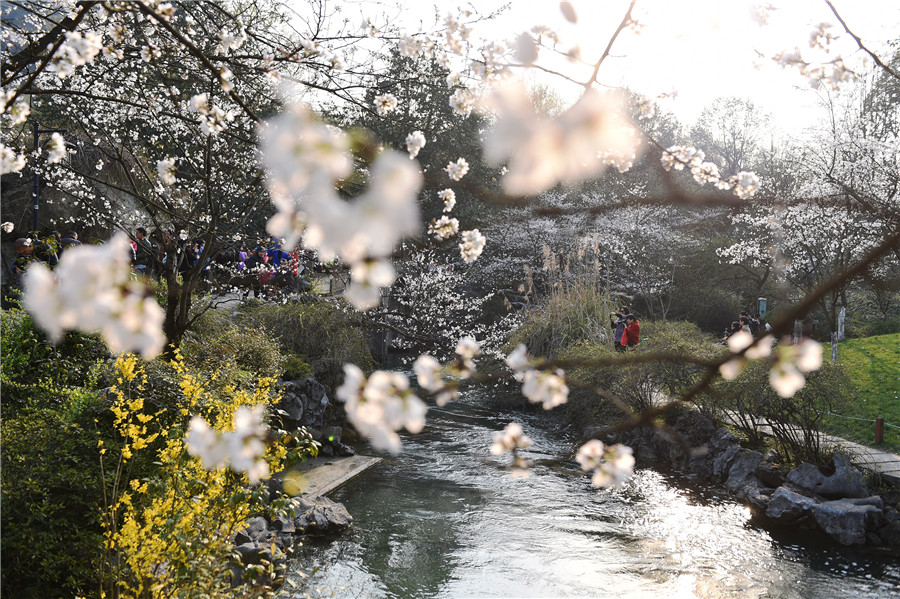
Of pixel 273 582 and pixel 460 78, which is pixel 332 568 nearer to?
pixel 273 582

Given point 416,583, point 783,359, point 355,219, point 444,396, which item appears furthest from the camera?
point 416,583

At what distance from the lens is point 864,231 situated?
10.4 meters

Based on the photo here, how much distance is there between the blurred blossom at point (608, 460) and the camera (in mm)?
1900

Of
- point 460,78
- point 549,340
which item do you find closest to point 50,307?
point 460,78

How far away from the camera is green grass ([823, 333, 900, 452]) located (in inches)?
298

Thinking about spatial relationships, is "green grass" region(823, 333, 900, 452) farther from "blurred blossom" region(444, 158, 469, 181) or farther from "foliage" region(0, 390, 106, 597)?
"foliage" region(0, 390, 106, 597)

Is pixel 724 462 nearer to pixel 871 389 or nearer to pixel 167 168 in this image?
pixel 871 389

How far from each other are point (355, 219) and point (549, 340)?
10.0 m

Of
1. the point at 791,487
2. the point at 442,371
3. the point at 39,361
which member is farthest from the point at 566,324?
the point at 442,371

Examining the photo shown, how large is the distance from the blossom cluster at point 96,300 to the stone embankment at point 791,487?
177 inches

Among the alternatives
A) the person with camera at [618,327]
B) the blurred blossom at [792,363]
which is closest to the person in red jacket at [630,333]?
the person with camera at [618,327]

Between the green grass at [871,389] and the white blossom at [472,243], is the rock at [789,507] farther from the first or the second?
the white blossom at [472,243]

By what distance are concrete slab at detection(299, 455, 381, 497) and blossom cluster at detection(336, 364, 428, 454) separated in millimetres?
5245

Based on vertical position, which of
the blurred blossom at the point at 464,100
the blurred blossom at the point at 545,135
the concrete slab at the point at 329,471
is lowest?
the concrete slab at the point at 329,471
